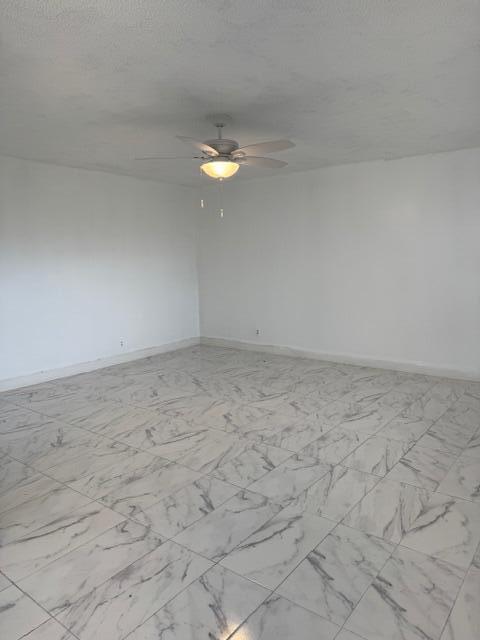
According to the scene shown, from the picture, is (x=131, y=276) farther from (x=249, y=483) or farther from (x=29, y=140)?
(x=249, y=483)

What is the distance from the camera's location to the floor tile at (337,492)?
2555mm

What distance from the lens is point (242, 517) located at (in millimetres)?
2496

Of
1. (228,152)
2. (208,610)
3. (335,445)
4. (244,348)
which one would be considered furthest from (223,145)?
(244,348)

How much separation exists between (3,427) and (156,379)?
5.97 ft

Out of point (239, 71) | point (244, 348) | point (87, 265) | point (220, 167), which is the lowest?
point (244, 348)

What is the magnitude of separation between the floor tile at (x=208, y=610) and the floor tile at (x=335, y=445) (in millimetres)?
1355

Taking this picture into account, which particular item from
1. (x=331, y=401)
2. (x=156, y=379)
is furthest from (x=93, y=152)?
(x=331, y=401)

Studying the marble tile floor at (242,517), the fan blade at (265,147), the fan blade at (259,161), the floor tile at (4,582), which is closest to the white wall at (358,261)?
the marble tile floor at (242,517)

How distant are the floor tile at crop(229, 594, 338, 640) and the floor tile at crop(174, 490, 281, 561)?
0.41m

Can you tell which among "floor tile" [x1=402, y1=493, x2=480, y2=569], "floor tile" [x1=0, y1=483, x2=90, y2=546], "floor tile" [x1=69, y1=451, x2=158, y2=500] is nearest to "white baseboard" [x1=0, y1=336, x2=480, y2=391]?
"floor tile" [x1=69, y1=451, x2=158, y2=500]

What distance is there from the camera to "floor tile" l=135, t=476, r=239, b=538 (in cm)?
244

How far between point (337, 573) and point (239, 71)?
2816mm

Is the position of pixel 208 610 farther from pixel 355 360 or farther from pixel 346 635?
pixel 355 360

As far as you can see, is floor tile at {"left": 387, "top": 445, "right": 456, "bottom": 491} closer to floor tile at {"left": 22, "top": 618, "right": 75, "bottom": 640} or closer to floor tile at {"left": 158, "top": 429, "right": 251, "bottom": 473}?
floor tile at {"left": 158, "top": 429, "right": 251, "bottom": 473}
